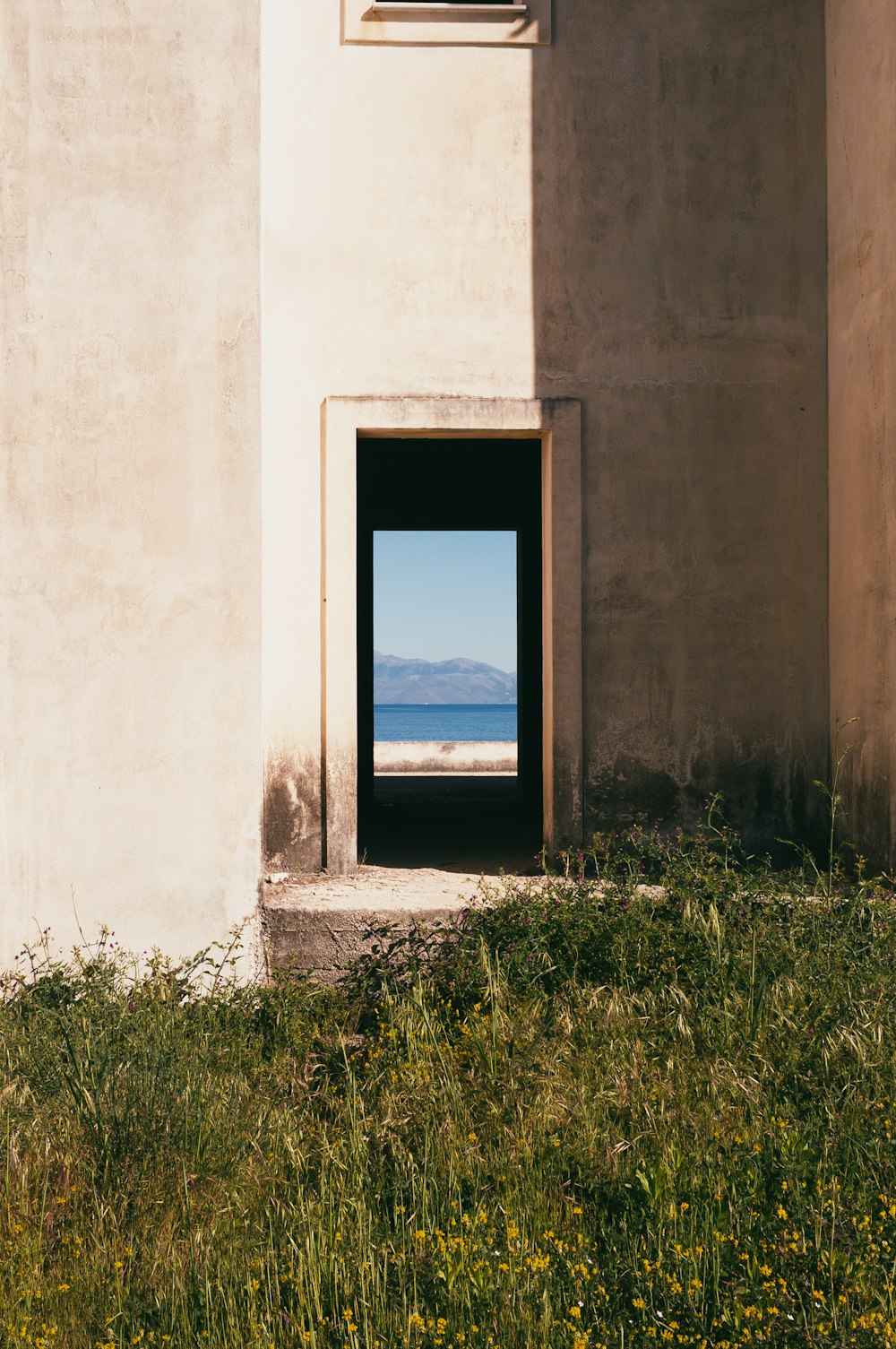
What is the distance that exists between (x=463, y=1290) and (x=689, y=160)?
6.13m

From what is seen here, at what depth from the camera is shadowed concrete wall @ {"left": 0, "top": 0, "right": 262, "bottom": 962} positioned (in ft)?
17.0

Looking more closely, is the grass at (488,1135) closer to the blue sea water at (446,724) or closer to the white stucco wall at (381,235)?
the white stucco wall at (381,235)

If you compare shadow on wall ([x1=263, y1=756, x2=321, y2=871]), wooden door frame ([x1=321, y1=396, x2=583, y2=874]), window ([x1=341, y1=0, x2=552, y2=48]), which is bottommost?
shadow on wall ([x1=263, y1=756, x2=321, y2=871])

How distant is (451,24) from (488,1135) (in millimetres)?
6184

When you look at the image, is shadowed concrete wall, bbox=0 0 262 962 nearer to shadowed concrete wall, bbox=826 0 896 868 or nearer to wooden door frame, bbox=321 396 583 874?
wooden door frame, bbox=321 396 583 874

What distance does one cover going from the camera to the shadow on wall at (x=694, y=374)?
6.17 m

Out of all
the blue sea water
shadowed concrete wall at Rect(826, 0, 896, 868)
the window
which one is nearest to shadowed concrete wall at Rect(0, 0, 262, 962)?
the window

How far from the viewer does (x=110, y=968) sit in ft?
16.3

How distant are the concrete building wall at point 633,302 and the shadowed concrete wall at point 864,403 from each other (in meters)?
0.18

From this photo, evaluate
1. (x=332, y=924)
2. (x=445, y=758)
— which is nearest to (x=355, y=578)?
(x=332, y=924)

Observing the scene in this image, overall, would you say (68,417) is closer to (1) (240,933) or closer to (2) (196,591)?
(2) (196,591)

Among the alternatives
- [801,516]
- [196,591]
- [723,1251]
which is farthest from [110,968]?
[801,516]

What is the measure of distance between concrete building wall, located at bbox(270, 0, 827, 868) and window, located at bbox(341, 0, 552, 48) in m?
0.08

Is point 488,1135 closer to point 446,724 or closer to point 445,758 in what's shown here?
point 445,758
